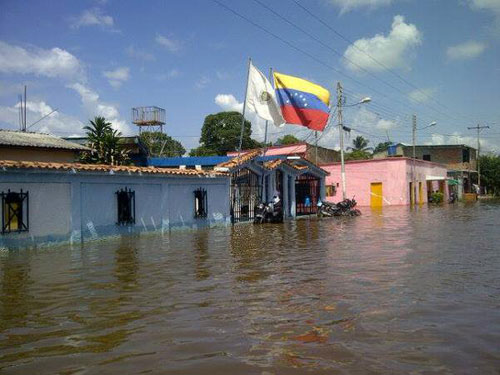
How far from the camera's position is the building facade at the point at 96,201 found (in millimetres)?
13461

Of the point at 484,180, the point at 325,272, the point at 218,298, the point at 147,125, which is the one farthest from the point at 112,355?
the point at 484,180

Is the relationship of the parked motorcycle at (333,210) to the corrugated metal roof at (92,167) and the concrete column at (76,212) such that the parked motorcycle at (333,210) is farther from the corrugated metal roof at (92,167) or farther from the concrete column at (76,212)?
the concrete column at (76,212)

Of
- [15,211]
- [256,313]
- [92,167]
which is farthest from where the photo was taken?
[92,167]

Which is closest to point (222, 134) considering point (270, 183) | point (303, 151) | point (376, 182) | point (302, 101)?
point (303, 151)

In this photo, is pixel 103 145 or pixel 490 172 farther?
pixel 490 172

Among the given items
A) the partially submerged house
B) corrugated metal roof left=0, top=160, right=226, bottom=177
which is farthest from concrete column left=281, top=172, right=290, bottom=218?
corrugated metal roof left=0, top=160, right=226, bottom=177

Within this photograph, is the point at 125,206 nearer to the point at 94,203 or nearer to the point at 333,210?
the point at 94,203

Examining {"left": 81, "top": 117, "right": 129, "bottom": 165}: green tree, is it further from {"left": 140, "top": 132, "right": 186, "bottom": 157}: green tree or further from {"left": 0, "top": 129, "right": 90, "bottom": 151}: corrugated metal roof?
{"left": 140, "top": 132, "right": 186, "bottom": 157}: green tree

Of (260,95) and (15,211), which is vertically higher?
(260,95)

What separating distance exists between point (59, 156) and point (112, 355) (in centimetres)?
2241

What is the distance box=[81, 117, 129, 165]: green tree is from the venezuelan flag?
41.0 feet

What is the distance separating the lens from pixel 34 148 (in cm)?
2338

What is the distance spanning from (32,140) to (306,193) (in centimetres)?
1727

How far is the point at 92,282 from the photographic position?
331 inches
